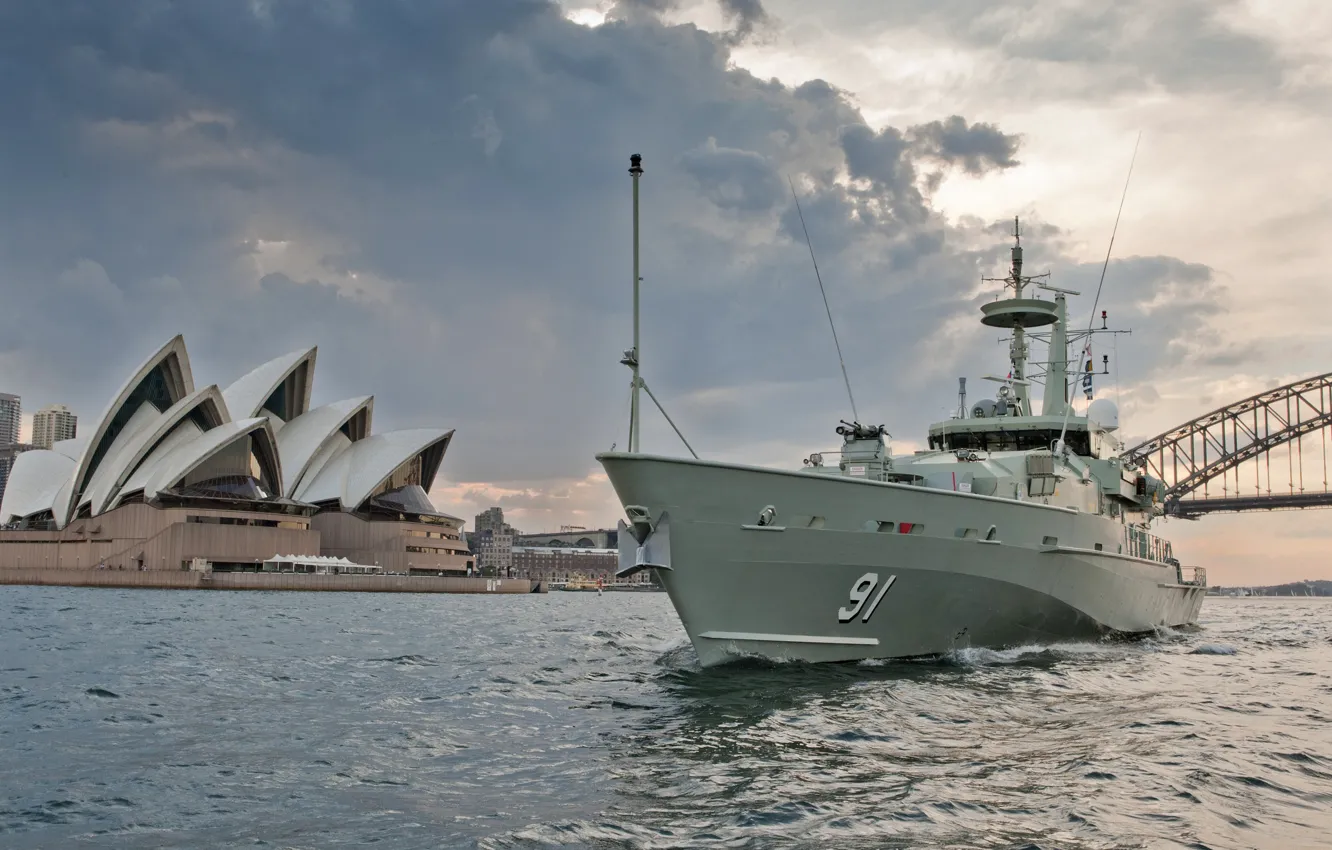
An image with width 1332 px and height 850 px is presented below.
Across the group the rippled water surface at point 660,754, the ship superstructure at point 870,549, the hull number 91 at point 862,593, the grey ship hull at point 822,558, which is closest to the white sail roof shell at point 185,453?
the rippled water surface at point 660,754

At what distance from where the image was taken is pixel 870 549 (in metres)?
17.9

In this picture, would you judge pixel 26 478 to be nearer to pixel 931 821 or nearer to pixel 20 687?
pixel 20 687

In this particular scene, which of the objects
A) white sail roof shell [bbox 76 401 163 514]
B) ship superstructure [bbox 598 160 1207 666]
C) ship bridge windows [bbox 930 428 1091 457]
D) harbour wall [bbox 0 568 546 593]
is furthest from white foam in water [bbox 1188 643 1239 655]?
white sail roof shell [bbox 76 401 163 514]

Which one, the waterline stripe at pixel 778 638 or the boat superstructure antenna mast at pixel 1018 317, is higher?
the boat superstructure antenna mast at pixel 1018 317

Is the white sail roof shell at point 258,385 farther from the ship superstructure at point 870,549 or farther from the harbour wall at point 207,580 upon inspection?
the ship superstructure at point 870,549

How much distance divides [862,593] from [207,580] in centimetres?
8223

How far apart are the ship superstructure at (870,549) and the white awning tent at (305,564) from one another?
3305 inches

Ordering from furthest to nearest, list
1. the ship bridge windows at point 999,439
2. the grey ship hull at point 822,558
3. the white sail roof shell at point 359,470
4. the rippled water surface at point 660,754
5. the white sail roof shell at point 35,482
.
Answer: the white sail roof shell at point 359,470, the white sail roof shell at point 35,482, the ship bridge windows at point 999,439, the grey ship hull at point 822,558, the rippled water surface at point 660,754

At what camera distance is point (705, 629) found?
17.5 meters

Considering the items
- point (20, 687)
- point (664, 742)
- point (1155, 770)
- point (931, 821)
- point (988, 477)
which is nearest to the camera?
point (931, 821)

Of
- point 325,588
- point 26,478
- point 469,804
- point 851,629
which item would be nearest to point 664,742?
point 469,804

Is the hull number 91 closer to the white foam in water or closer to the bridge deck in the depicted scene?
the white foam in water

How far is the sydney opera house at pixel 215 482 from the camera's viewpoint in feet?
302

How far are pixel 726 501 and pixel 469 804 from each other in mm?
8541
